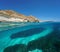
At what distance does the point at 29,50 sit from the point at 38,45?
1423mm

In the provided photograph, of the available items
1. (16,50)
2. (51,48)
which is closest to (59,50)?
(51,48)

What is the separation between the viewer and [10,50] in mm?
9305

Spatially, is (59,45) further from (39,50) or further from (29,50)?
(29,50)

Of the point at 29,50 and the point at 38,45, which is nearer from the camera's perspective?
the point at 29,50

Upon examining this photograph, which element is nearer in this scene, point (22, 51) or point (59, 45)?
point (22, 51)

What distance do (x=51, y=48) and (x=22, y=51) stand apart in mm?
2170

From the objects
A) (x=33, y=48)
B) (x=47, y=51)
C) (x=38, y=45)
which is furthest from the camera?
(x=38, y=45)

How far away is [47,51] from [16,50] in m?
2.26

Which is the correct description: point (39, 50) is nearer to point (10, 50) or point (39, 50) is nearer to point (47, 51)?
point (47, 51)

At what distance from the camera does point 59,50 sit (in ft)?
29.6

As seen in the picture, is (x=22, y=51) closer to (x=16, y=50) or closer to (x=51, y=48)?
(x=16, y=50)

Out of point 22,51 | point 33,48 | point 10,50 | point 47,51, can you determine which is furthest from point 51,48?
point 10,50

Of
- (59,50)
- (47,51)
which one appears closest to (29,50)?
(47,51)

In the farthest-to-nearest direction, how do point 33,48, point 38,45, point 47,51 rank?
point 38,45
point 33,48
point 47,51
